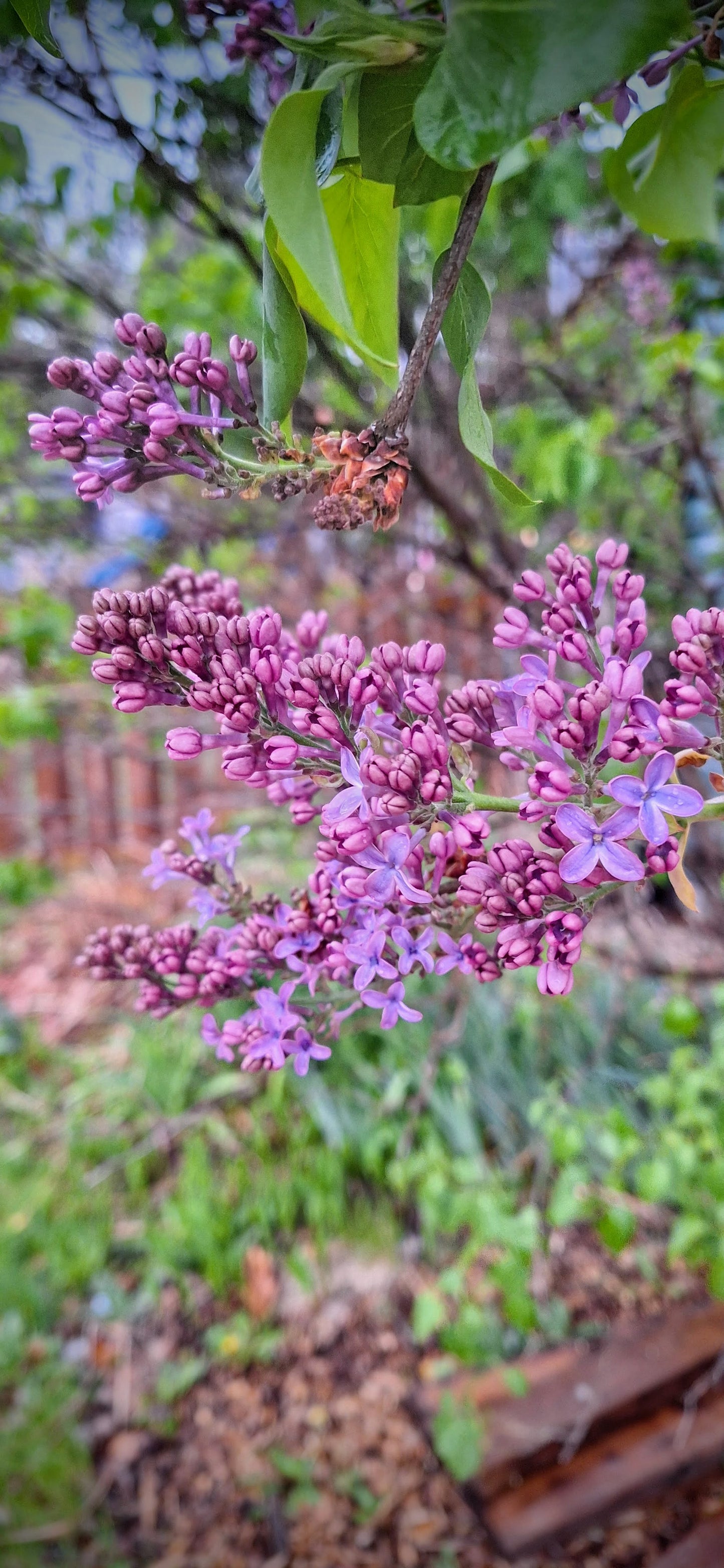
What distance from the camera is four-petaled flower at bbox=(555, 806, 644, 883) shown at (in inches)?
15.0

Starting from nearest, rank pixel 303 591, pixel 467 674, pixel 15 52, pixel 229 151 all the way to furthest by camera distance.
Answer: pixel 15 52 < pixel 229 151 < pixel 303 591 < pixel 467 674

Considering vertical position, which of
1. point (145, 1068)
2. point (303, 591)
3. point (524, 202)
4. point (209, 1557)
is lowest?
point (209, 1557)

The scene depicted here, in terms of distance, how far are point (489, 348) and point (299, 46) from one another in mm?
2123

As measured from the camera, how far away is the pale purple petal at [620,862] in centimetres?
38

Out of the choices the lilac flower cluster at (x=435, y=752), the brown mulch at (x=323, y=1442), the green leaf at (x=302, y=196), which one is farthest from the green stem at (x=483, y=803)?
the brown mulch at (x=323, y=1442)

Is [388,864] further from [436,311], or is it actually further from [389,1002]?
[436,311]

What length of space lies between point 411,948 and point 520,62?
0.36 metres

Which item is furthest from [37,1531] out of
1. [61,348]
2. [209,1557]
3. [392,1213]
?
[61,348]

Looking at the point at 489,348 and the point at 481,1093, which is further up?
the point at 489,348

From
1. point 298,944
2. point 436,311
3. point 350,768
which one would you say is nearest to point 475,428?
point 436,311

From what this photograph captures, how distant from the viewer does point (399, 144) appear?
0.38m

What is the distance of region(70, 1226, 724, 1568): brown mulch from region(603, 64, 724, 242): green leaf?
171 centimetres

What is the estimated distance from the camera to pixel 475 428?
0.39 metres

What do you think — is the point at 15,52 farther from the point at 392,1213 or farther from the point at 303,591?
the point at 392,1213
